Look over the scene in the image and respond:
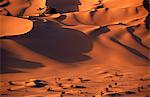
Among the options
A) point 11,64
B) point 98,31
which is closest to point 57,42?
point 98,31

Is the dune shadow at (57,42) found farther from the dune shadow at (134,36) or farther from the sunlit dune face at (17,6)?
the sunlit dune face at (17,6)

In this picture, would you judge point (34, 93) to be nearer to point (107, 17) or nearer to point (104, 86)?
point (104, 86)

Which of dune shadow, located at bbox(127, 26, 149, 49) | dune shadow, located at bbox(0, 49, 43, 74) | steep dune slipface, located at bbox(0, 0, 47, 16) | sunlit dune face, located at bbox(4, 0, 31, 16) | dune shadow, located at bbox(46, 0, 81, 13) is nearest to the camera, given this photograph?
dune shadow, located at bbox(0, 49, 43, 74)

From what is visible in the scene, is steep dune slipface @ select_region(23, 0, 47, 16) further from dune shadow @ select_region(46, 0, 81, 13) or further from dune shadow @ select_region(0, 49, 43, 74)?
dune shadow @ select_region(0, 49, 43, 74)

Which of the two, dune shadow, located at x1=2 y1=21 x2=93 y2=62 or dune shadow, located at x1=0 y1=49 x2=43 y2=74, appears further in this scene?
dune shadow, located at x1=2 y1=21 x2=93 y2=62

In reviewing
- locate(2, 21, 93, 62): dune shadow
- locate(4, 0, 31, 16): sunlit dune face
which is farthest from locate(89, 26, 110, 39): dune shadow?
locate(4, 0, 31, 16): sunlit dune face

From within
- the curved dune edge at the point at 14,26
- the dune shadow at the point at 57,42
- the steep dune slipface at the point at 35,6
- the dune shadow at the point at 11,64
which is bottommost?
the dune shadow at the point at 11,64

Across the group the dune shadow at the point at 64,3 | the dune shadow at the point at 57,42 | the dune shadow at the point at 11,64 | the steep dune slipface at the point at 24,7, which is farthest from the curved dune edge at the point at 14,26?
the dune shadow at the point at 64,3
